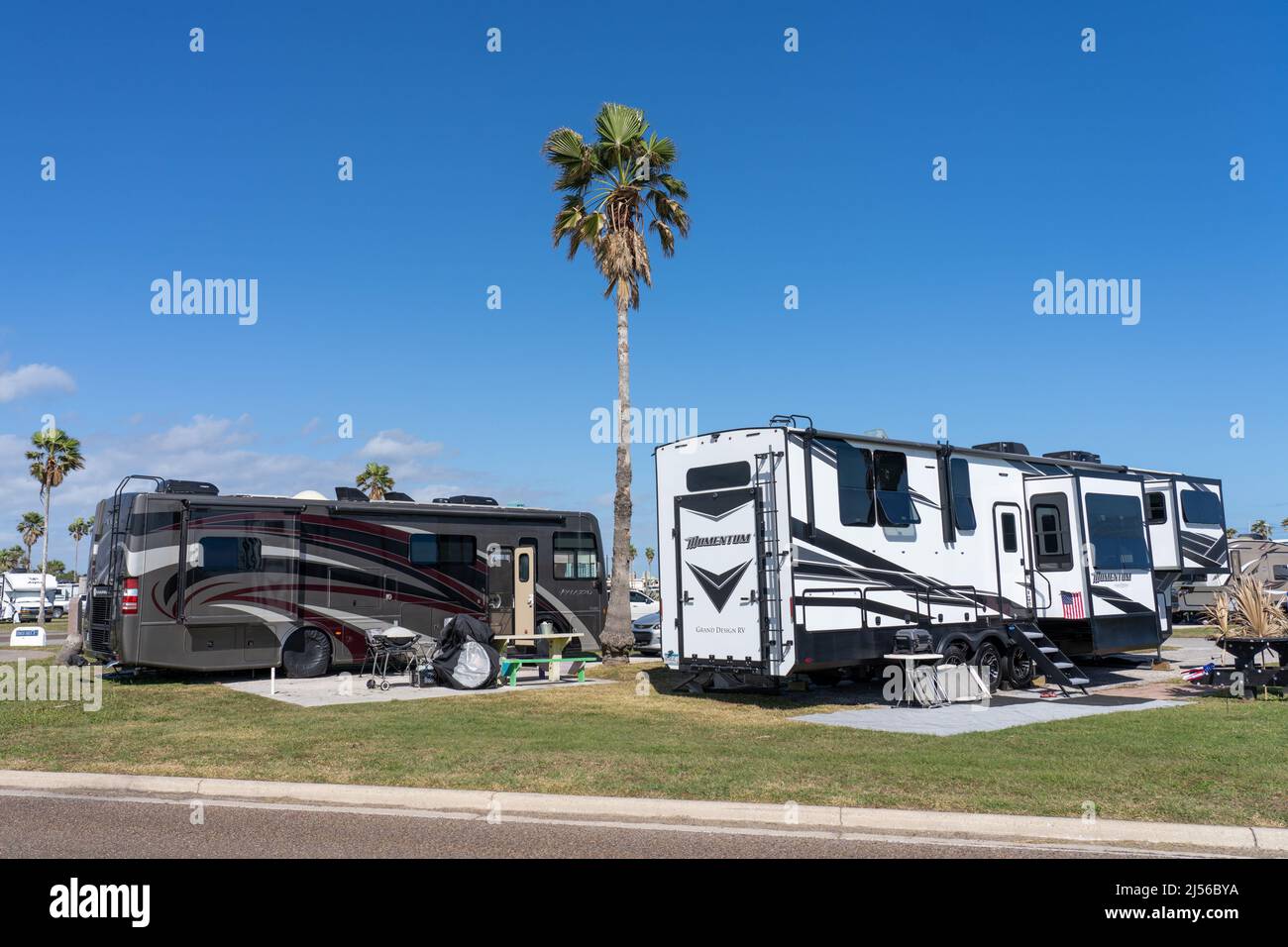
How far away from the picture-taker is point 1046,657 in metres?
15.5

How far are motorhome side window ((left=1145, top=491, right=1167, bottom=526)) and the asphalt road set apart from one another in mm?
14790

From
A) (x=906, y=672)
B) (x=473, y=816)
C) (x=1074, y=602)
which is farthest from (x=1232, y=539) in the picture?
(x=473, y=816)

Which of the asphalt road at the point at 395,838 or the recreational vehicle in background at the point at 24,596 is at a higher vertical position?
the recreational vehicle in background at the point at 24,596

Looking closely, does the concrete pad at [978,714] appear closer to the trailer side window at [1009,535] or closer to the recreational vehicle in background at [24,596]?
the trailer side window at [1009,535]

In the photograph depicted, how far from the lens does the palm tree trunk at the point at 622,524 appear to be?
21438 mm

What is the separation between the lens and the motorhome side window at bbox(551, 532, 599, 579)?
20.8 metres

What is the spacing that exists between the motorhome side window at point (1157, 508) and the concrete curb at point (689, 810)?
562 inches

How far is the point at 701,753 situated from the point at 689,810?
2305mm

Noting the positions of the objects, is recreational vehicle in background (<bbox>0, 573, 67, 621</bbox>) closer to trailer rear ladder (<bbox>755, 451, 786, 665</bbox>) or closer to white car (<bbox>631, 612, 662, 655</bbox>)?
white car (<bbox>631, 612, 662, 655</bbox>)

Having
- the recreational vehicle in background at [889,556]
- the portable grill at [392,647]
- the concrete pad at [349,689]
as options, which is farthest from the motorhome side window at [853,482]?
the portable grill at [392,647]

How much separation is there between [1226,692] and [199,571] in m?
16.1

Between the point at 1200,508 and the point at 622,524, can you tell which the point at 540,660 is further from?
the point at 1200,508

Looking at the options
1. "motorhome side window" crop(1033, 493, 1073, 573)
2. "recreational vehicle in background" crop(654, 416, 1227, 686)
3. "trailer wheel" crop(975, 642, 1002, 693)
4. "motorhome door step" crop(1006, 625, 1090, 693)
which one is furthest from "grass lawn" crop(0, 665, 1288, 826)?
"motorhome side window" crop(1033, 493, 1073, 573)
